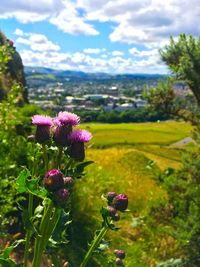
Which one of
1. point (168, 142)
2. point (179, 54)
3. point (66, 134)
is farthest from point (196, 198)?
point (168, 142)

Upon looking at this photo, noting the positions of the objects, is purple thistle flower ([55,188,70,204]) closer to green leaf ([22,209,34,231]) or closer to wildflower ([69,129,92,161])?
green leaf ([22,209,34,231])

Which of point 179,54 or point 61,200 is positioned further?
point 179,54

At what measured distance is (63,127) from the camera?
302 cm

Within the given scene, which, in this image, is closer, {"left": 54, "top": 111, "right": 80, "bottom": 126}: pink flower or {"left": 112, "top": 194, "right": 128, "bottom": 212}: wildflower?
{"left": 54, "top": 111, "right": 80, "bottom": 126}: pink flower

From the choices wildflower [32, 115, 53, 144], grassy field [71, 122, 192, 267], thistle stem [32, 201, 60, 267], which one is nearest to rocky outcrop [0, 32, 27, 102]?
grassy field [71, 122, 192, 267]

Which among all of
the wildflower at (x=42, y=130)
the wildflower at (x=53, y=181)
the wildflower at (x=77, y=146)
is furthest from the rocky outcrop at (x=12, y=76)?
the wildflower at (x=53, y=181)

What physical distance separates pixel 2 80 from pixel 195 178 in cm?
756

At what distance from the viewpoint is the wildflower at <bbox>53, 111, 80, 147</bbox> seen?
300 cm

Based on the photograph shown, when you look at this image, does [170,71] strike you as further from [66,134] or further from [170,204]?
[66,134]

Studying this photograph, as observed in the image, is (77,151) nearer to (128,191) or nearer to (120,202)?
(120,202)

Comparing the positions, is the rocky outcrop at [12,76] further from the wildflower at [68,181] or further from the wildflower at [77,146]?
the wildflower at [68,181]

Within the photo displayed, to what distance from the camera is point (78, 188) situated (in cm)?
1230

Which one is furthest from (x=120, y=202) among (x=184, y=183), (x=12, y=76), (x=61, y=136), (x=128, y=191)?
(x=12, y=76)

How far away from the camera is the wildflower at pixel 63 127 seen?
9.84 ft
